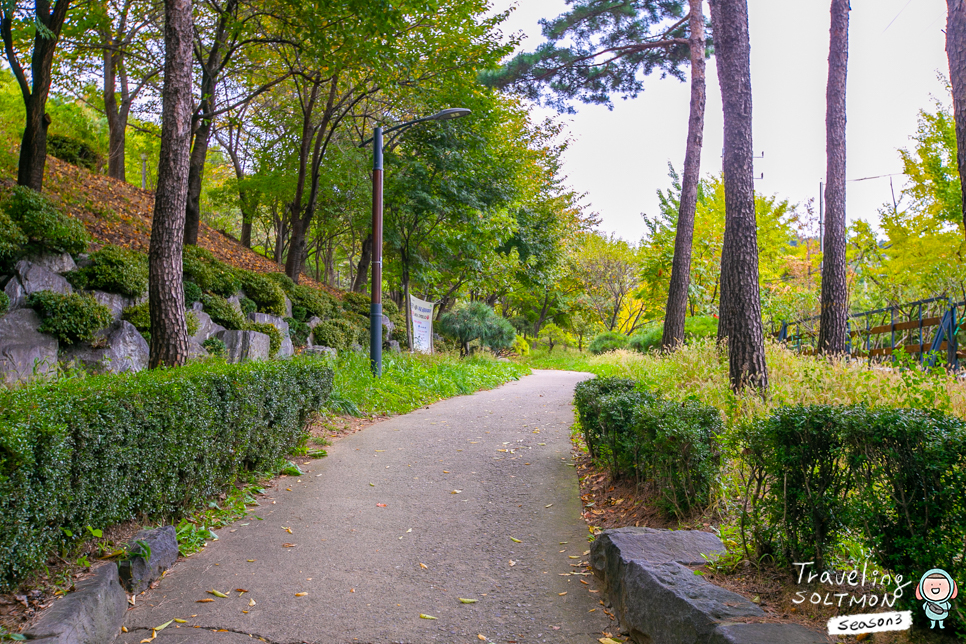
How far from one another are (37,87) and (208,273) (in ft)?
12.9

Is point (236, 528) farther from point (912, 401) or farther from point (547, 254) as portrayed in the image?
point (547, 254)

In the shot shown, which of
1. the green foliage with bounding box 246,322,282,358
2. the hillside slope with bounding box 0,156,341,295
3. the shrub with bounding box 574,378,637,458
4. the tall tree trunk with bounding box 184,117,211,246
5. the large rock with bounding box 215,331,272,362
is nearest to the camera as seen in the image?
the shrub with bounding box 574,378,637,458

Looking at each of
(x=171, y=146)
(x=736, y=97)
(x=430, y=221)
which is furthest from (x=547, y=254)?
(x=171, y=146)

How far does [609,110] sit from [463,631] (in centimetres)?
1355

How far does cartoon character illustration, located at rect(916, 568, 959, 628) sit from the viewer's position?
217 centimetres

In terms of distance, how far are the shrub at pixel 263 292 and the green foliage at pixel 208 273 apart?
1.27 ft

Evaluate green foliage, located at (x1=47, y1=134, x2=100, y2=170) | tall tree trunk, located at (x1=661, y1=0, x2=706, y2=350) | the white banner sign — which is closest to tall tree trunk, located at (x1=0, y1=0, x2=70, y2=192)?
green foliage, located at (x1=47, y1=134, x2=100, y2=170)

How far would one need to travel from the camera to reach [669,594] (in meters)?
2.80

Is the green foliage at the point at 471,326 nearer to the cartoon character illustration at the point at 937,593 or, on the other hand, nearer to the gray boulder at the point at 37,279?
the gray boulder at the point at 37,279

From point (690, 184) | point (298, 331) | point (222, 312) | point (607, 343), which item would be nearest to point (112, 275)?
point (222, 312)

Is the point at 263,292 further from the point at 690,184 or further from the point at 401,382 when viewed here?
the point at 690,184

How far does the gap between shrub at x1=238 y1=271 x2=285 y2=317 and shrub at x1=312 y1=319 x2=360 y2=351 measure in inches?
47.5

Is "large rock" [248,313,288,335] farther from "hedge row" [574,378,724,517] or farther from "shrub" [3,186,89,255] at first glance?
"hedge row" [574,378,724,517]

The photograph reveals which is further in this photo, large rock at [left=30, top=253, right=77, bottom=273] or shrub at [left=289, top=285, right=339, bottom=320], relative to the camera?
shrub at [left=289, top=285, right=339, bottom=320]
